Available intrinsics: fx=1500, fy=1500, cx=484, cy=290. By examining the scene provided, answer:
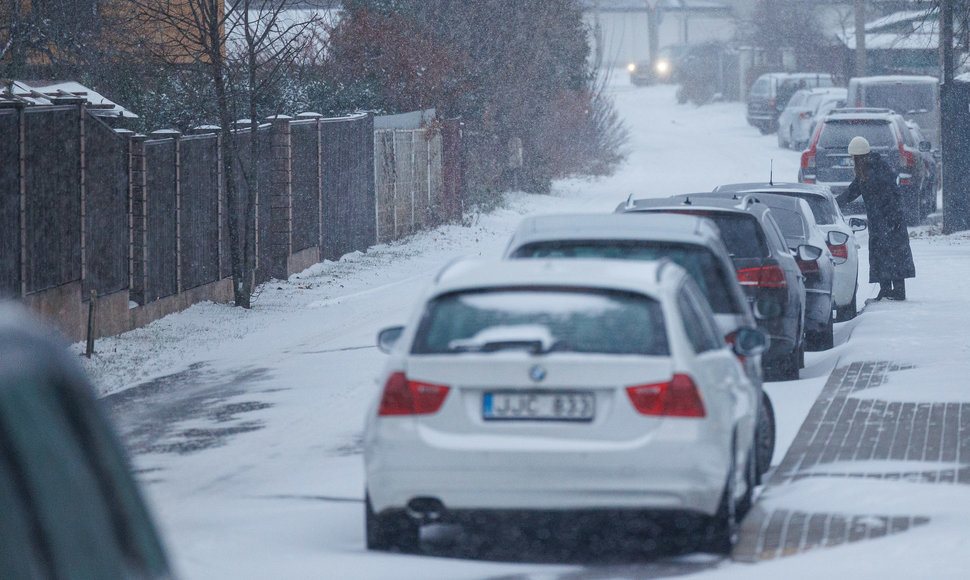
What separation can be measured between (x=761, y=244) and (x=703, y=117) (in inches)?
2435

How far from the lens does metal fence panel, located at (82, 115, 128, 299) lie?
13766mm

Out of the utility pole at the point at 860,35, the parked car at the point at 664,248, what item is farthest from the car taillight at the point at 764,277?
the utility pole at the point at 860,35

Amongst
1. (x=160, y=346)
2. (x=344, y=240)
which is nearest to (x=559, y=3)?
(x=344, y=240)

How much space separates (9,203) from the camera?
39.7ft

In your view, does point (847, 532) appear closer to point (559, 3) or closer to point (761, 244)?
point (761, 244)

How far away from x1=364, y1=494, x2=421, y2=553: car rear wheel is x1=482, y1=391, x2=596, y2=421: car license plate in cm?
60

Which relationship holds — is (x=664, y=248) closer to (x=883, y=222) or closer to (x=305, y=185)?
(x=883, y=222)

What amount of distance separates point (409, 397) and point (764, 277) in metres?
5.53

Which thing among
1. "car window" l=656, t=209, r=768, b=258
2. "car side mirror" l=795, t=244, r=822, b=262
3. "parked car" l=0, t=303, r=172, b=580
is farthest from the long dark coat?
"parked car" l=0, t=303, r=172, b=580

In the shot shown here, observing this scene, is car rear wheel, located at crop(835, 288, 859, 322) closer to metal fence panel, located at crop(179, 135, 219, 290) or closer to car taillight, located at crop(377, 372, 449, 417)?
metal fence panel, located at crop(179, 135, 219, 290)

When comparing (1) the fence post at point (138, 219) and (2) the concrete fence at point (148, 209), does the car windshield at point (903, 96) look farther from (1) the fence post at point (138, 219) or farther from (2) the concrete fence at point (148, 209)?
(1) the fence post at point (138, 219)

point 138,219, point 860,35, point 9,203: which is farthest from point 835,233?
point 860,35

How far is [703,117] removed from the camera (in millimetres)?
71750

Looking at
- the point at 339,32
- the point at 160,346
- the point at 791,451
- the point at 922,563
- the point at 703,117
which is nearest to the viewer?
the point at 922,563
